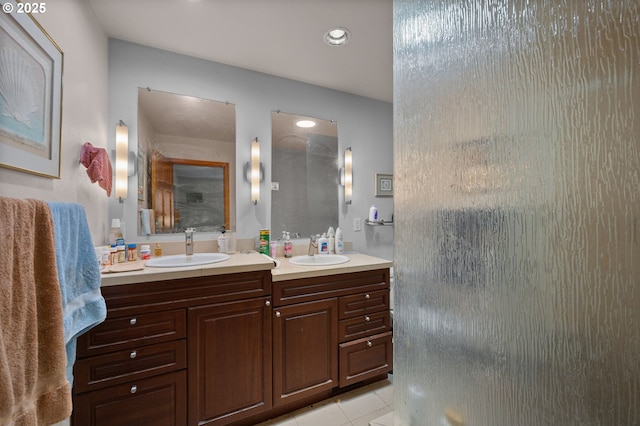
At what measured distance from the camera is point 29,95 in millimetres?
893

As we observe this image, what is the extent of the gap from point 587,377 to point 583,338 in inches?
1.6


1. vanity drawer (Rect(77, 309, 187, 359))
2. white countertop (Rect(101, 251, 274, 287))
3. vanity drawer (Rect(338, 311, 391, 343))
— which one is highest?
white countertop (Rect(101, 251, 274, 287))

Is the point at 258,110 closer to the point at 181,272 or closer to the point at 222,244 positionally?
the point at 222,244

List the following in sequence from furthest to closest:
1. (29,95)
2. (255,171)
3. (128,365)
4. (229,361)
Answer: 1. (255,171)
2. (229,361)
3. (128,365)
4. (29,95)

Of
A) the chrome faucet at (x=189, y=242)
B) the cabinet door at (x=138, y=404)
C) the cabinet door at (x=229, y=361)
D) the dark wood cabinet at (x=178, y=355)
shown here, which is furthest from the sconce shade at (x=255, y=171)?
the cabinet door at (x=138, y=404)

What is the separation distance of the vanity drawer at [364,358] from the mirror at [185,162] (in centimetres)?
124

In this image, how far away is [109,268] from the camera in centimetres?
128

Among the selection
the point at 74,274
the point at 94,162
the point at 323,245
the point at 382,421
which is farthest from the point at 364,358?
the point at 94,162

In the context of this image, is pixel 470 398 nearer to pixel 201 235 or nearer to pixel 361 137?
pixel 201 235

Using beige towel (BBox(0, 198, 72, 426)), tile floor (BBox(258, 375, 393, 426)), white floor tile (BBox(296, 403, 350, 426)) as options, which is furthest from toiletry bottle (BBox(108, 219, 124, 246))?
white floor tile (BBox(296, 403, 350, 426))

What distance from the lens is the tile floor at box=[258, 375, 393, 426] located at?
4.89ft

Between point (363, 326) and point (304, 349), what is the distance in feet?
1.42

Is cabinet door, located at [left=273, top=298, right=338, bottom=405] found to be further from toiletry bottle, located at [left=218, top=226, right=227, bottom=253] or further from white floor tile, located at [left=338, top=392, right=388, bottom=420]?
toiletry bottle, located at [left=218, top=226, right=227, bottom=253]

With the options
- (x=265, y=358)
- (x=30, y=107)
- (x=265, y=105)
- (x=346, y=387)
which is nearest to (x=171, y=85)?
(x=265, y=105)
